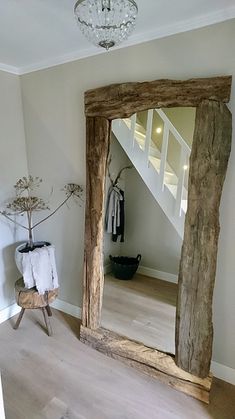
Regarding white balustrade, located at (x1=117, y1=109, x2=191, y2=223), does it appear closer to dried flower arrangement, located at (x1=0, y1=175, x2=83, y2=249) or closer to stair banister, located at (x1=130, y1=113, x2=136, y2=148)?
stair banister, located at (x1=130, y1=113, x2=136, y2=148)

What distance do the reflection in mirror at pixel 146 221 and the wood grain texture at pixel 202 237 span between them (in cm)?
23

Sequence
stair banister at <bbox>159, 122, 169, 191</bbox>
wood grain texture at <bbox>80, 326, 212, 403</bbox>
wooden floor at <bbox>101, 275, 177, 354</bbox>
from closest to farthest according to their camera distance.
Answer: wood grain texture at <bbox>80, 326, 212, 403</bbox> → stair banister at <bbox>159, 122, 169, 191</bbox> → wooden floor at <bbox>101, 275, 177, 354</bbox>

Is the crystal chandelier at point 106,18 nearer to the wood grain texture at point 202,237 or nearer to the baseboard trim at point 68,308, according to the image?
the wood grain texture at point 202,237

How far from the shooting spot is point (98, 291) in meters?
2.09

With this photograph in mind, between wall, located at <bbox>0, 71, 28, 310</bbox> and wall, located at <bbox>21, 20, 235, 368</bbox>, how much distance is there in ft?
0.27

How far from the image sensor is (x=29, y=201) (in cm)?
225

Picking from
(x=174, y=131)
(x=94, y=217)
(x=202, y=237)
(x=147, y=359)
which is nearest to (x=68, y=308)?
(x=147, y=359)

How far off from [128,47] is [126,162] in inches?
30.9

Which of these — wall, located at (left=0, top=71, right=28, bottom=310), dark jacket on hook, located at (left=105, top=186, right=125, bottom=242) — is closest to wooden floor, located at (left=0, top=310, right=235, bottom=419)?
wall, located at (left=0, top=71, right=28, bottom=310)

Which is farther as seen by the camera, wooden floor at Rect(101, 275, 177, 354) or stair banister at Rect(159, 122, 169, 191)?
wooden floor at Rect(101, 275, 177, 354)

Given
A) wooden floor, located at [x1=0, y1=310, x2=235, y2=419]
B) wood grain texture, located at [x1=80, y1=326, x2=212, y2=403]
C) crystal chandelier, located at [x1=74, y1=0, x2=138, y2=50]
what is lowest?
wooden floor, located at [x1=0, y1=310, x2=235, y2=419]

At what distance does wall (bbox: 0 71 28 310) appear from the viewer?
2.31m

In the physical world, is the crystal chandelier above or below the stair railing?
above

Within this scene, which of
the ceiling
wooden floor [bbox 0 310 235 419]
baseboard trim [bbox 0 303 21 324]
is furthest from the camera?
baseboard trim [bbox 0 303 21 324]
